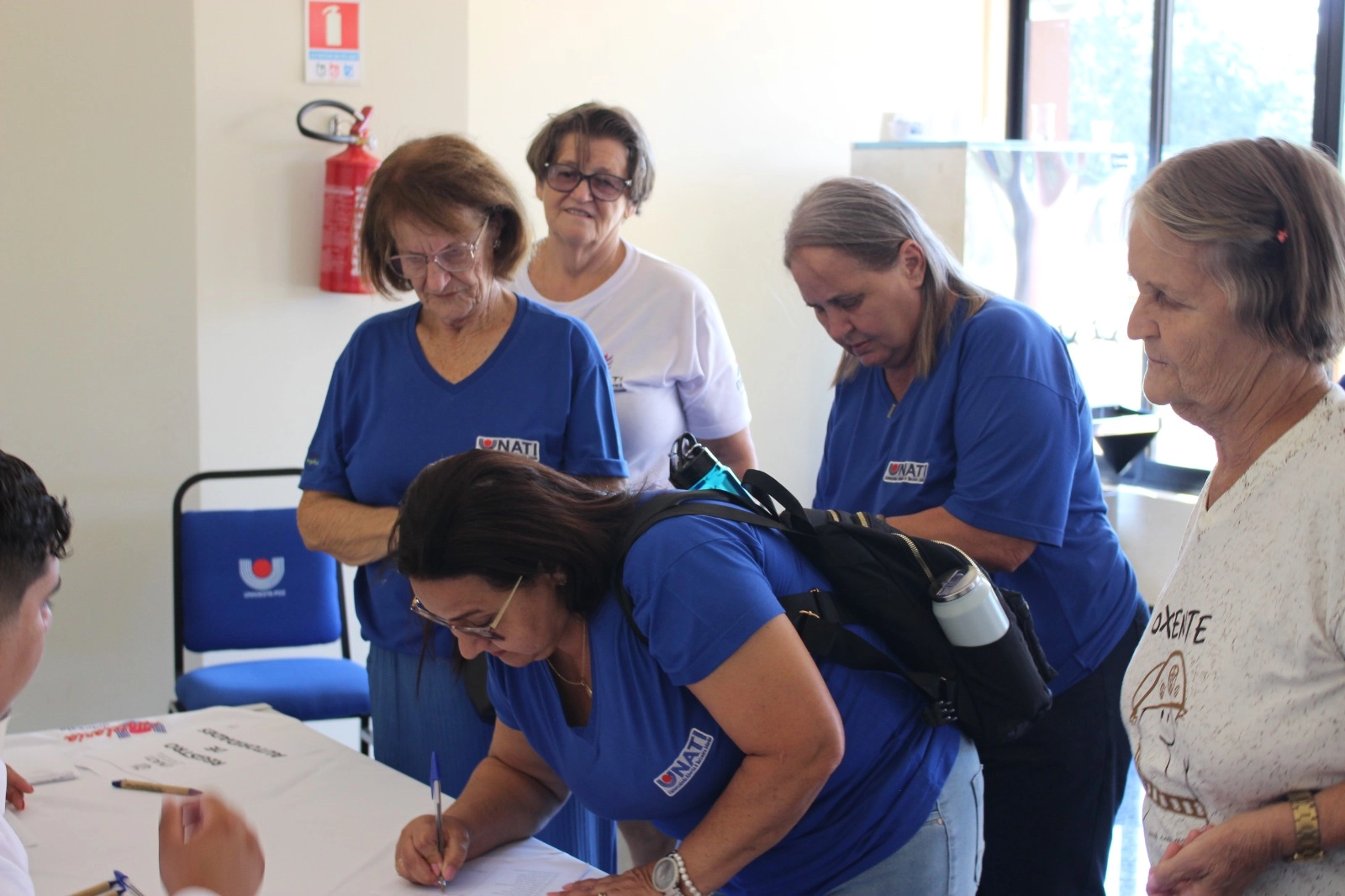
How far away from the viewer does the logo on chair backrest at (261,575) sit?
319 centimetres

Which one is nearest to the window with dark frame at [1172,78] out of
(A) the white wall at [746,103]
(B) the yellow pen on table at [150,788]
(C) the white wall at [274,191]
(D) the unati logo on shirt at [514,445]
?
(A) the white wall at [746,103]

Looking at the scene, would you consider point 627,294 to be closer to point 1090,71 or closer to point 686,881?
point 686,881

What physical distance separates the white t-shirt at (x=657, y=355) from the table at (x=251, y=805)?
803 millimetres

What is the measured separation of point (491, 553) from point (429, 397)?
618 mm

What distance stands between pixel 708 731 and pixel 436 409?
0.78m

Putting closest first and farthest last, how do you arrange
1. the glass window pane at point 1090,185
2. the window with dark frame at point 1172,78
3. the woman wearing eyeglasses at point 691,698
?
1. the woman wearing eyeglasses at point 691,698
2. the window with dark frame at point 1172,78
3. the glass window pane at point 1090,185

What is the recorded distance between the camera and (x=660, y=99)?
14.0ft

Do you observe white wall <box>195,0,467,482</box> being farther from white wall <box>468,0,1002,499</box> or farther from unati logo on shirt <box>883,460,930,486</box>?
unati logo on shirt <box>883,460,930,486</box>

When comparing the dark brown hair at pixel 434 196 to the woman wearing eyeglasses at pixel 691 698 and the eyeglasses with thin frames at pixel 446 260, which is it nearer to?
the eyeglasses with thin frames at pixel 446 260

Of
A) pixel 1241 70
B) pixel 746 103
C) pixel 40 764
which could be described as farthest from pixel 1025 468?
pixel 1241 70

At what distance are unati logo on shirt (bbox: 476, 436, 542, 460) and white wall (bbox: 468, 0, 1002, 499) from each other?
215 cm

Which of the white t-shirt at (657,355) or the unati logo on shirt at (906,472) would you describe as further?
the white t-shirt at (657,355)

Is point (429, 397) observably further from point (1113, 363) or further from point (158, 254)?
point (1113, 363)

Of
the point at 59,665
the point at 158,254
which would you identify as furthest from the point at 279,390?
the point at 59,665
